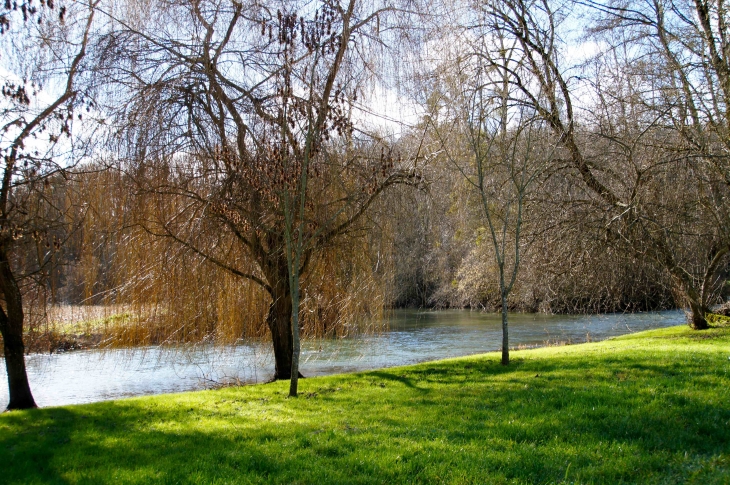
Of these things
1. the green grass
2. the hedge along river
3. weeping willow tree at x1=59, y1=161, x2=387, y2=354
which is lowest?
the hedge along river

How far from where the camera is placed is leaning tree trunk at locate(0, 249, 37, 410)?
7613mm

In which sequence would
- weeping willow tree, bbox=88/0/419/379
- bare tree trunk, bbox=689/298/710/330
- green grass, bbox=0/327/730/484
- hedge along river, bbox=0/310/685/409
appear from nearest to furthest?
green grass, bbox=0/327/730/484, weeping willow tree, bbox=88/0/419/379, hedge along river, bbox=0/310/685/409, bare tree trunk, bbox=689/298/710/330

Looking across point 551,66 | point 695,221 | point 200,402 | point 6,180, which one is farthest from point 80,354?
point 695,221

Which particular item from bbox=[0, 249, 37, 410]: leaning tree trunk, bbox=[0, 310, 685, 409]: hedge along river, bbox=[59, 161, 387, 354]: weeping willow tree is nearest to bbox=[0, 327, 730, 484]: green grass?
bbox=[59, 161, 387, 354]: weeping willow tree

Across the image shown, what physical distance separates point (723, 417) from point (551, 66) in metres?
5.53

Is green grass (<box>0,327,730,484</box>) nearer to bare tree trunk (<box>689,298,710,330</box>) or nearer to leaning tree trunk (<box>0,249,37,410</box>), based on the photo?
leaning tree trunk (<box>0,249,37,410</box>)

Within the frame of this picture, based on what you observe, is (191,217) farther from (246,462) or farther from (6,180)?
(246,462)

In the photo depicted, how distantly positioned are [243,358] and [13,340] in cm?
476

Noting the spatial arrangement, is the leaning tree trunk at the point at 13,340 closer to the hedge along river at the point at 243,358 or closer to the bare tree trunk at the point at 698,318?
the hedge along river at the point at 243,358

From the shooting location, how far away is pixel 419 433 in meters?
4.13

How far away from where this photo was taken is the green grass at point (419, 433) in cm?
339

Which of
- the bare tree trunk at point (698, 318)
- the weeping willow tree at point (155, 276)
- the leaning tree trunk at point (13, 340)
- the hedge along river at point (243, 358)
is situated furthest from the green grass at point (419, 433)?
the bare tree trunk at point (698, 318)

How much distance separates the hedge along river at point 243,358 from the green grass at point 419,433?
96.1 inches

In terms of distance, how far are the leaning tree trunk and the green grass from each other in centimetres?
143
